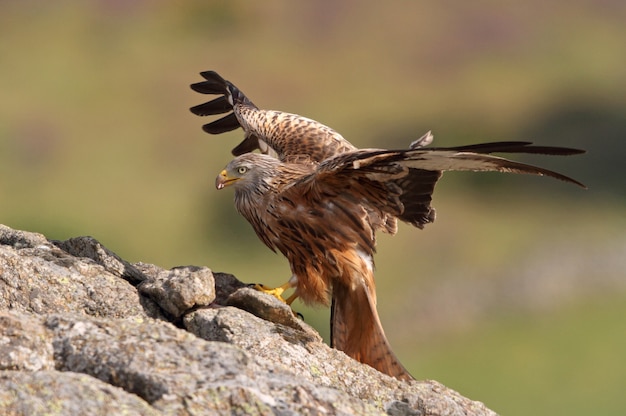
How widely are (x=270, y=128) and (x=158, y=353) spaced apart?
5.63 metres

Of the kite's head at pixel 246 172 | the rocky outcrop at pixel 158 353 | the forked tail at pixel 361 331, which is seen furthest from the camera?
the kite's head at pixel 246 172

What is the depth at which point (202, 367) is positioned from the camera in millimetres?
4418

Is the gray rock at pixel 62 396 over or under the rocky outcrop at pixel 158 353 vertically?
under

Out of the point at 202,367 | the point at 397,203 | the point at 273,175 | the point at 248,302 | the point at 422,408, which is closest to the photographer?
the point at 202,367

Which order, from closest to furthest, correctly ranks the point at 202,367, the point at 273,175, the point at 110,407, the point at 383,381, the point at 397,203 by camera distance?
the point at 110,407 < the point at 202,367 < the point at 383,381 < the point at 397,203 < the point at 273,175

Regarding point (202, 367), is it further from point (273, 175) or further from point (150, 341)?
point (273, 175)

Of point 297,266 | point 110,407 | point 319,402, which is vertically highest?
point 297,266

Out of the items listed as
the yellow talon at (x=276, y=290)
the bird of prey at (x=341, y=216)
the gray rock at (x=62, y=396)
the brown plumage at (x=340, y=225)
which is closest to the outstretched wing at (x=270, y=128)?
the bird of prey at (x=341, y=216)

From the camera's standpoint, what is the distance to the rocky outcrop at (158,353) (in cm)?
418

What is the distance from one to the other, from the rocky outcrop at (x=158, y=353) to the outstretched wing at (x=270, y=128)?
8.83 feet

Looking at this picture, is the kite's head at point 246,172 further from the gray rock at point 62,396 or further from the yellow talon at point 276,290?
the gray rock at point 62,396

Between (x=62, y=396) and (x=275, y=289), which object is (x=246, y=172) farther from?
(x=62, y=396)

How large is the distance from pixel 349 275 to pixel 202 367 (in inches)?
Result: 145

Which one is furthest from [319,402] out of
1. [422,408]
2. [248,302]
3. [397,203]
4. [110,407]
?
[397,203]
